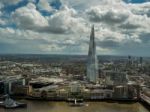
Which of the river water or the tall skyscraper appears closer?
the river water

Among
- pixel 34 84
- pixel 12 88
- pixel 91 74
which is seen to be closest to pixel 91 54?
pixel 91 74

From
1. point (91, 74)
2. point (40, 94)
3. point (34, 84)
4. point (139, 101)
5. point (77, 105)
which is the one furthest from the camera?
point (91, 74)

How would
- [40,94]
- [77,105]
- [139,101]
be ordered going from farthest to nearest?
[40,94], [139,101], [77,105]

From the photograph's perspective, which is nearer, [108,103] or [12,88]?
[108,103]

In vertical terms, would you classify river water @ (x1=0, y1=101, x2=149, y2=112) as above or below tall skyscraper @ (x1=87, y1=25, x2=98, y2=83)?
below

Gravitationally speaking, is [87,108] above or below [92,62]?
below

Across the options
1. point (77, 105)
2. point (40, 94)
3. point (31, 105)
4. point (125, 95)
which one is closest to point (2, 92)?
point (40, 94)

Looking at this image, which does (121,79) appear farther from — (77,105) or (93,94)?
(77,105)

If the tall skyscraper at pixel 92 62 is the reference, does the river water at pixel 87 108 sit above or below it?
below

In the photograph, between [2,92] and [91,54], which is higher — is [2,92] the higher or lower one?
the lower one

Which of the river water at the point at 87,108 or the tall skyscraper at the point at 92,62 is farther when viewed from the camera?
the tall skyscraper at the point at 92,62

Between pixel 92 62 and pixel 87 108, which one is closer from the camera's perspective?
pixel 87 108
